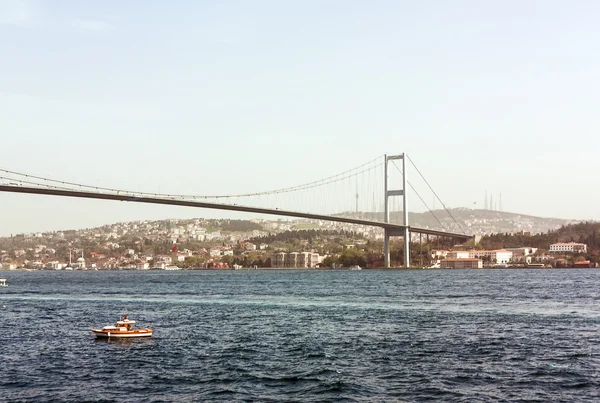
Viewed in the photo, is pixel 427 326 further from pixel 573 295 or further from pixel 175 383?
pixel 573 295

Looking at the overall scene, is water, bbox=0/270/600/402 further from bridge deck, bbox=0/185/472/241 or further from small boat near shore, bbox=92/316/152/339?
bridge deck, bbox=0/185/472/241

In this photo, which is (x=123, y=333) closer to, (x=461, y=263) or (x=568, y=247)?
(x=461, y=263)

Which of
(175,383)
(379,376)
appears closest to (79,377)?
(175,383)

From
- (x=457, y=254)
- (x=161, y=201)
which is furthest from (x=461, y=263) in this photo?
(x=161, y=201)

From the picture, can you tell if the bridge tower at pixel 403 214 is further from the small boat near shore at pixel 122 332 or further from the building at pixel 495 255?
the small boat near shore at pixel 122 332

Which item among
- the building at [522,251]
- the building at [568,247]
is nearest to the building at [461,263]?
the building at [522,251]

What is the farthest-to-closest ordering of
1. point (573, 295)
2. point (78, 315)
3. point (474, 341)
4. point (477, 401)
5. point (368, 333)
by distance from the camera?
point (573, 295), point (78, 315), point (368, 333), point (474, 341), point (477, 401)

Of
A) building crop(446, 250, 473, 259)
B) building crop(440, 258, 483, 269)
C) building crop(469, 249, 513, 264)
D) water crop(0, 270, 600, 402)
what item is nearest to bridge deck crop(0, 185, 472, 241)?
water crop(0, 270, 600, 402)
